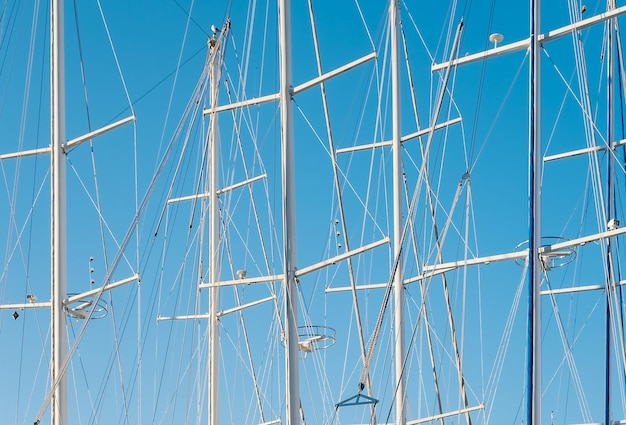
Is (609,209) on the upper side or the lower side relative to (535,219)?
upper

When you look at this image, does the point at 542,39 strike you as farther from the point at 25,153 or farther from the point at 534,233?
the point at 25,153

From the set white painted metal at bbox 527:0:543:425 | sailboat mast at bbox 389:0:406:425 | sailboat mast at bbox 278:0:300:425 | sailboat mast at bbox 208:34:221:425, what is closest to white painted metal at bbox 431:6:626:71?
white painted metal at bbox 527:0:543:425

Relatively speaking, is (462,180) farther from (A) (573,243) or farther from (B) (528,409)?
(B) (528,409)

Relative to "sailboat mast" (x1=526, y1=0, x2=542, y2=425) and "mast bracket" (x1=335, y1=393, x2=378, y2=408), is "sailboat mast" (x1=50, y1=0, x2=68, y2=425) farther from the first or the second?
"sailboat mast" (x1=526, y1=0, x2=542, y2=425)

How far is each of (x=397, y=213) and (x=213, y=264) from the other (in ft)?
15.9

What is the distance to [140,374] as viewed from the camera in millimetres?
23516

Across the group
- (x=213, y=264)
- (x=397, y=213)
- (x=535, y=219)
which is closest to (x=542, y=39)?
(x=535, y=219)

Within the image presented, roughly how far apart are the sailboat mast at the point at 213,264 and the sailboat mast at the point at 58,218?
388 cm

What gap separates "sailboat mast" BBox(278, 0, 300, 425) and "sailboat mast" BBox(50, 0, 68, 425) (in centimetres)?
407

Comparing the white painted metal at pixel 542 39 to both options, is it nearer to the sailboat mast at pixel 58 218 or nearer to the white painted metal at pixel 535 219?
the white painted metal at pixel 535 219

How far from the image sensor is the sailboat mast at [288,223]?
17.4 meters

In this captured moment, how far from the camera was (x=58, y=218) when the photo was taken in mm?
20719

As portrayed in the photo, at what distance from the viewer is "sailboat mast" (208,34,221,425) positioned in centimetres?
2519

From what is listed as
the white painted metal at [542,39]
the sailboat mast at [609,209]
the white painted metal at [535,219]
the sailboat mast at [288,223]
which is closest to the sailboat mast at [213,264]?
the sailboat mast at [288,223]
